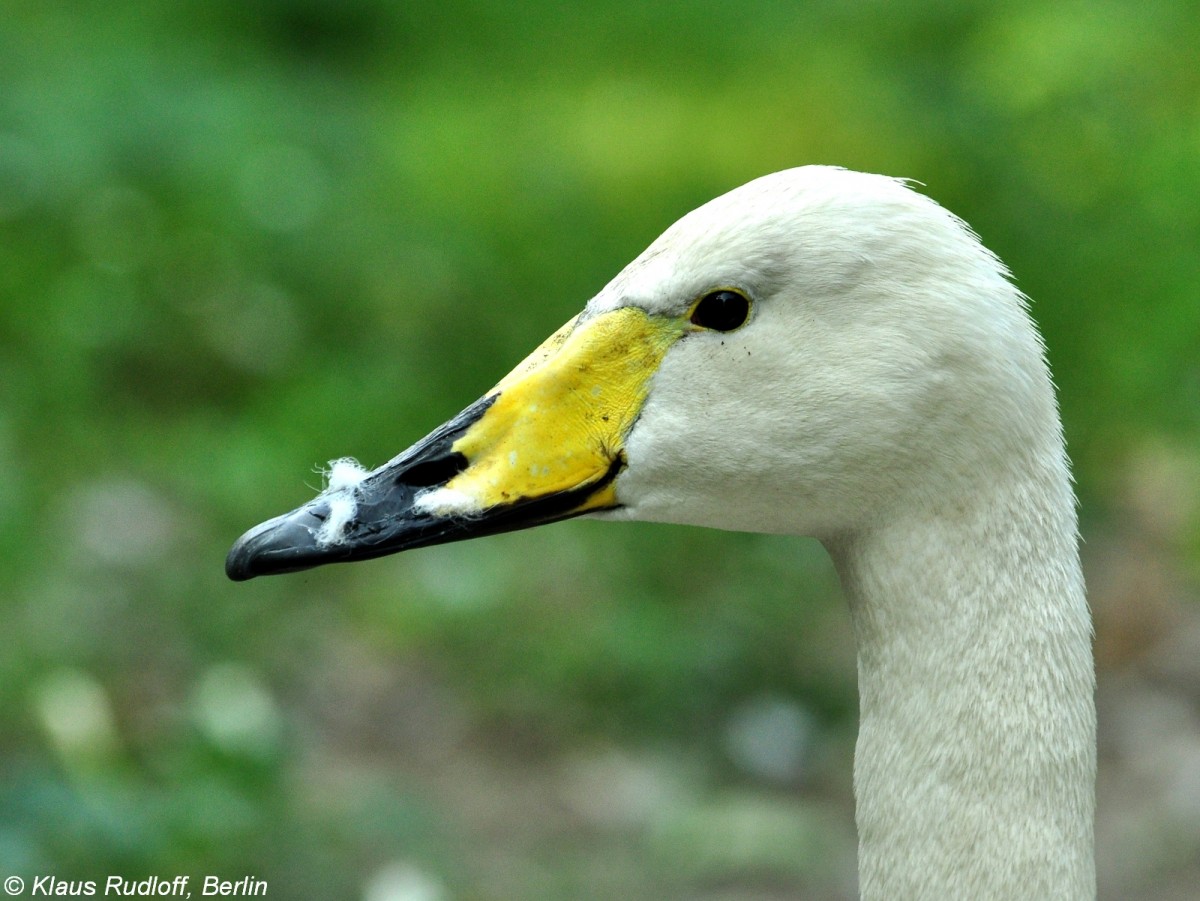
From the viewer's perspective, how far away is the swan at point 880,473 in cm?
237

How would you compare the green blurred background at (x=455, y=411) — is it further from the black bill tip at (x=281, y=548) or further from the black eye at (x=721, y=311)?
the black eye at (x=721, y=311)

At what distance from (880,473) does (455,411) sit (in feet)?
A: 13.9

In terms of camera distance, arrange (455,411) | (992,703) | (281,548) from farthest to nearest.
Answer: (455,411) → (281,548) → (992,703)

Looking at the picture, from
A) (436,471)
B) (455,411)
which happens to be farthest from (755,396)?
(455,411)

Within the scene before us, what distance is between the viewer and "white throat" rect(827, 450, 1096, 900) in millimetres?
2365

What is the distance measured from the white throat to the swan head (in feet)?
0.29

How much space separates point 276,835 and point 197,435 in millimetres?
2616

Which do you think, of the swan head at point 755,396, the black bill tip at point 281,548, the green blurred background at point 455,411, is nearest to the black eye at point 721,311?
the swan head at point 755,396

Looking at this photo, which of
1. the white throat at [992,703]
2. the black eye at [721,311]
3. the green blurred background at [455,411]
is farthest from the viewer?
the green blurred background at [455,411]

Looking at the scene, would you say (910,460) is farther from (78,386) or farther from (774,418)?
(78,386)

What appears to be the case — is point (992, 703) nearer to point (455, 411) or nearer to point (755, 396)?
point (755, 396)

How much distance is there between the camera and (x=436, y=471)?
2.56 metres

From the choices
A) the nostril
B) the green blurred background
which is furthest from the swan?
the green blurred background

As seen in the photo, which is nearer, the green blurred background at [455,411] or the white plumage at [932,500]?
the white plumage at [932,500]
